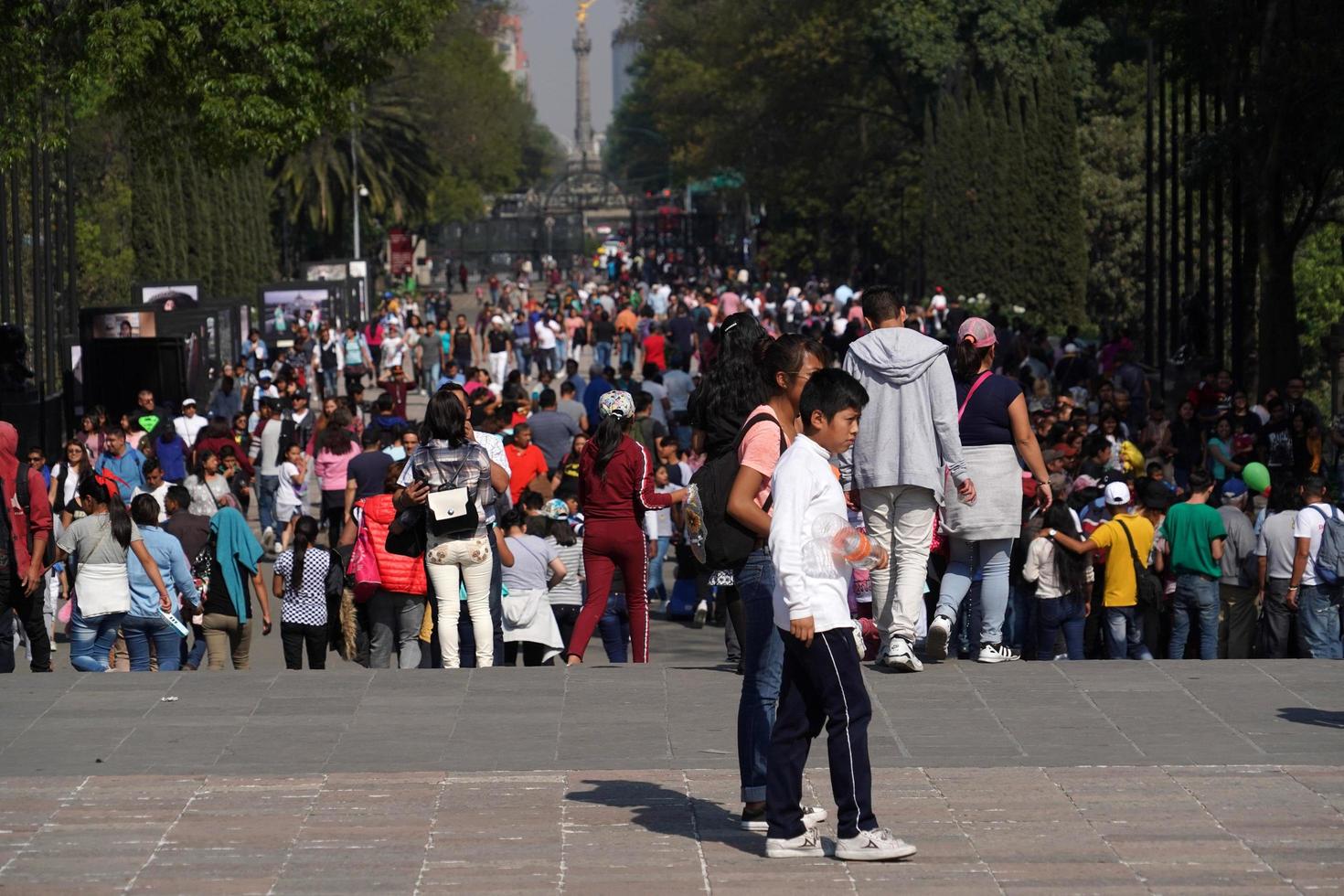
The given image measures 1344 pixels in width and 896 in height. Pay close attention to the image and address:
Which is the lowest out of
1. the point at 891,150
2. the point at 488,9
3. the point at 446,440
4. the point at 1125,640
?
the point at 1125,640

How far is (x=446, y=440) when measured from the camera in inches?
392

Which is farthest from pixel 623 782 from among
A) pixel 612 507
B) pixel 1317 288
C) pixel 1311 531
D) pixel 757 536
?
pixel 1317 288

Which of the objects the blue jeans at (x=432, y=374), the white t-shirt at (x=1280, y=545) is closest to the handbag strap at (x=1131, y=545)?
the white t-shirt at (x=1280, y=545)

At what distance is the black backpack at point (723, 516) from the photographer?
657 centimetres

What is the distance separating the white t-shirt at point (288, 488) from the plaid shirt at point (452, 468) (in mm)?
8665

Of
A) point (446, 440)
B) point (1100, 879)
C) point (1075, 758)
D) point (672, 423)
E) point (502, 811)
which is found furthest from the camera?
point (672, 423)

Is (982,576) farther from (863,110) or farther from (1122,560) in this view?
(863,110)

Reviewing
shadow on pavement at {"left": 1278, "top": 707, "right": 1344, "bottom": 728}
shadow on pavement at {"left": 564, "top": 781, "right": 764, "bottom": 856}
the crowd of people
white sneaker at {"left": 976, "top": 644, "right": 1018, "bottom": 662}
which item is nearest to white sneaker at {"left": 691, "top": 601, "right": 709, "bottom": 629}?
the crowd of people

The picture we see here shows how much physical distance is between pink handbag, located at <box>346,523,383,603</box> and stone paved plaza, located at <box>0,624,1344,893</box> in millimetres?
1588

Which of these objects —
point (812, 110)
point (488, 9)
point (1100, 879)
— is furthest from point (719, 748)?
point (488, 9)

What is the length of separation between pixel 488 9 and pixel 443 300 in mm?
28838

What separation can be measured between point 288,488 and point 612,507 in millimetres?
9153

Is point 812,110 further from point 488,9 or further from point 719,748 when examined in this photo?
point 719,748

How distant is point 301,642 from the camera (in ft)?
39.1
